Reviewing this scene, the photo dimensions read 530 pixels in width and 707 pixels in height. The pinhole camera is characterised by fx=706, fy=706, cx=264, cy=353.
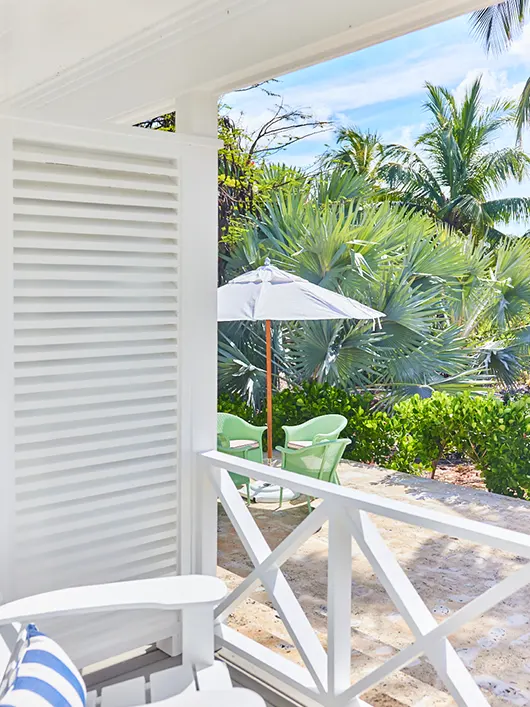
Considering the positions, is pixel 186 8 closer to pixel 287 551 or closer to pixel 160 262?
pixel 160 262

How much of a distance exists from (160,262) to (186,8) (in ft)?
3.00

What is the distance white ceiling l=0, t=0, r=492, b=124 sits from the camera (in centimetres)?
190

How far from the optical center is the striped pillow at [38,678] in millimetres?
1266

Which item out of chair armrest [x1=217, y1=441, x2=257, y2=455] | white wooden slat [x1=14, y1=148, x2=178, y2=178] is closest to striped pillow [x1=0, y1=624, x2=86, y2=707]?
white wooden slat [x1=14, y1=148, x2=178, y2=178]

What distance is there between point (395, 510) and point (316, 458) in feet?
9.14

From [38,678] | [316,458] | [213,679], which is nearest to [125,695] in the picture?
[213,679]

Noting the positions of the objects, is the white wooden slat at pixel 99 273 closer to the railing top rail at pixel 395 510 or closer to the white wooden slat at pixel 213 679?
the railing top rail at pixel 395 510

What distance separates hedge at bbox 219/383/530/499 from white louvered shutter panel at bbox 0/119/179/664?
4318mm

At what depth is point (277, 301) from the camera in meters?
5.22

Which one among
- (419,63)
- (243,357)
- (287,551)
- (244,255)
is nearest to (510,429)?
(243,357)

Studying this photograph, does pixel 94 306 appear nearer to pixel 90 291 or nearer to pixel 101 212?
pixel 90 291

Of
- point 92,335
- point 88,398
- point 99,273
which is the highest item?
point 99,273

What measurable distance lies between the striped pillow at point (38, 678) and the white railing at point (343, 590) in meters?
0.94

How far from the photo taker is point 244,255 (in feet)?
25.5
